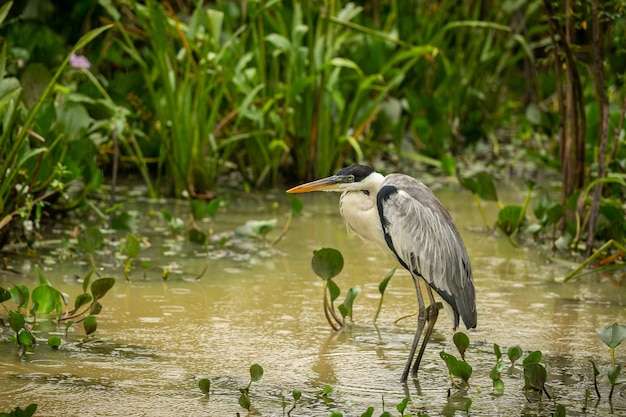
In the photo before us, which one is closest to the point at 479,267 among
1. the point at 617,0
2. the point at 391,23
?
the point at 617,0

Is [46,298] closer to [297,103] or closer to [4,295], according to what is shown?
[4,295]

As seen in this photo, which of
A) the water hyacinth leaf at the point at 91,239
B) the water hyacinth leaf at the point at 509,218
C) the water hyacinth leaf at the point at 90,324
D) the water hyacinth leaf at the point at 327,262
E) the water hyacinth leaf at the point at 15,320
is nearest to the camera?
the water hyacinth leaf at the point at 15,320

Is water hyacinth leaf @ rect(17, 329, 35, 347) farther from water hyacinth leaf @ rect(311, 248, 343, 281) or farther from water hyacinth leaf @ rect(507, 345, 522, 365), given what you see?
water hyacinth leaf @ rect(507, 345, 522, 365)

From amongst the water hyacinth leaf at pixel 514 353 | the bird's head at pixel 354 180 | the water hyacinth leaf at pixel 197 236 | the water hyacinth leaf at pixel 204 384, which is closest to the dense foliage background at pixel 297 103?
the water hyacinth leaf at pixel 197 236

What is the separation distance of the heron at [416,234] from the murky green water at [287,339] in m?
0.22

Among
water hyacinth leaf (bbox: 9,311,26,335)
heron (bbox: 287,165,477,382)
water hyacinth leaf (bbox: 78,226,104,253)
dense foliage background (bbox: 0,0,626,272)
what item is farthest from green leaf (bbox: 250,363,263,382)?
dense foliage background (bbox: 0,0,626,272)

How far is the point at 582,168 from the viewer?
5.90 meters

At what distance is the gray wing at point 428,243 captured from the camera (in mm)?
3973

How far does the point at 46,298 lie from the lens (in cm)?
425

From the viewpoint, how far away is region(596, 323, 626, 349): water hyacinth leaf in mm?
3643

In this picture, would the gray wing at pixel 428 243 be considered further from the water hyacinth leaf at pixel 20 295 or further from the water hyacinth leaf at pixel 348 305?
the water hyacinth leaf at pixel 20 295

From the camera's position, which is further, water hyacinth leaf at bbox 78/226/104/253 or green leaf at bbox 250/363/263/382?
water hyacinth leaf at bbox 78/226/104/253

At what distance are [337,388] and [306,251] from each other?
2.18m

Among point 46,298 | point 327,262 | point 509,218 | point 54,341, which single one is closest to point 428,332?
point 327,262
